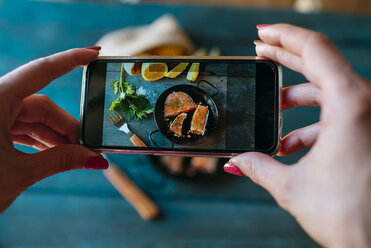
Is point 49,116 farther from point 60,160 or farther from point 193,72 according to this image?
point 193,72

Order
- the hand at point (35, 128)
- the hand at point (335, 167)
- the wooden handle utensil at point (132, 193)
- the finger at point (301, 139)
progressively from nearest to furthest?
the hand at point (335, 167) → the hand at point (35, 128) → the finger at point (301, 139) → the wooden handle utensil at point (132, 193)

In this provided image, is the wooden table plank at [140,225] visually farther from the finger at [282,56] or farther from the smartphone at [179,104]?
the finger at [282,56]

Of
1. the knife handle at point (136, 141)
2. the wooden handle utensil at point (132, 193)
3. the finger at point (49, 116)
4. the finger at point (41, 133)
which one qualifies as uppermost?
the finger at point (49, 116)

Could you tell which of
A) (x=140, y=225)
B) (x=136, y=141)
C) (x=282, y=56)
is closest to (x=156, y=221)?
(x=140, y=225)

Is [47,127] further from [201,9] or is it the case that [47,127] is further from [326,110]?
[201,9]

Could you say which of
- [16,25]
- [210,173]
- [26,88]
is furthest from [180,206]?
[16,25]

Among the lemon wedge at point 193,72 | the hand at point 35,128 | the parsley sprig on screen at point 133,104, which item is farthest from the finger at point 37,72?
the lemon wedge at point 193,72
